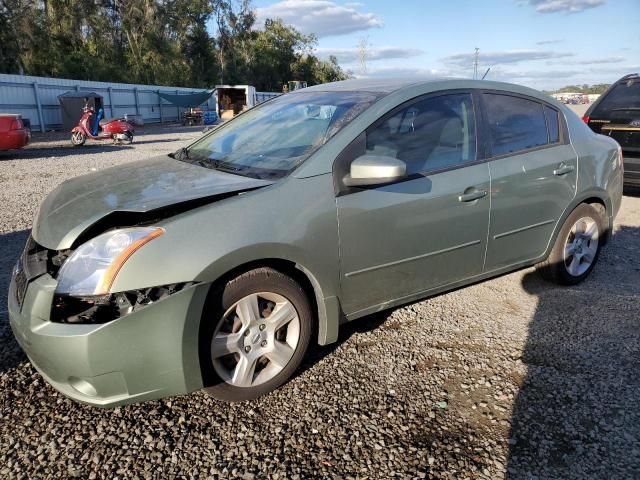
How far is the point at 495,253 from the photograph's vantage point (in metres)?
3.57

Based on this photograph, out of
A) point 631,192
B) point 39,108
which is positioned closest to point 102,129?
point 39,108

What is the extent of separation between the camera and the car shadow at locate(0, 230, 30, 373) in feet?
9.82

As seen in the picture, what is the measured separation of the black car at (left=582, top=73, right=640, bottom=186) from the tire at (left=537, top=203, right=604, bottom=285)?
11.5 ft

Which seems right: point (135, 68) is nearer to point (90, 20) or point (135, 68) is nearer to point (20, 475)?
point (90, 20)

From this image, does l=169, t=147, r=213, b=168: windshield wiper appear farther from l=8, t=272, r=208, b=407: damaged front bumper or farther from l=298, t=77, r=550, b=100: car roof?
l=8, t=272, r=208, b=407: damaged front bumper

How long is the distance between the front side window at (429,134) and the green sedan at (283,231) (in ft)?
0.04

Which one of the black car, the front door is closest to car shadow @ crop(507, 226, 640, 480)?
the front door

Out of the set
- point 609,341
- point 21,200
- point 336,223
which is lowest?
point 609,341

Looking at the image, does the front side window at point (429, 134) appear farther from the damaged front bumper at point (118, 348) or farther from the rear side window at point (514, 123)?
the damaged front bumper at point (118, 348)

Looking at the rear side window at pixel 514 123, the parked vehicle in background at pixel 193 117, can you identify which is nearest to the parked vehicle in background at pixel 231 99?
the parked vehicle in background at pixel 193 117

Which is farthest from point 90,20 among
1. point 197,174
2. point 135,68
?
point 197,174

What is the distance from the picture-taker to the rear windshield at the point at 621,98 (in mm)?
6986

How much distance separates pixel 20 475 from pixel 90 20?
45.7 meters

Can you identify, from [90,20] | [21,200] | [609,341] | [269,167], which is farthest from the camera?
[90,20]
